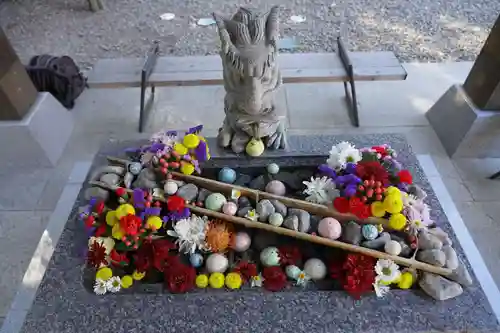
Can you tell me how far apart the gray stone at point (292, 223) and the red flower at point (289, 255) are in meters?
0.09

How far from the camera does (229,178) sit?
5.78 feet

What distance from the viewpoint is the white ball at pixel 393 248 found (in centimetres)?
144

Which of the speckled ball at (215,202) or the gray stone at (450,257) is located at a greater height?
the gray stone at (450,257)

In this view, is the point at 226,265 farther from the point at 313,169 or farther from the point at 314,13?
the point at 314,13

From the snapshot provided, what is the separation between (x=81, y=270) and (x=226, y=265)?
0.52 m

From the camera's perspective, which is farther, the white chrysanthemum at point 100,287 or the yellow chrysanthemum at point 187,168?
the yellow chrysanthemum at point 187,168

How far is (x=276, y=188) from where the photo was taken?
5.57 ft

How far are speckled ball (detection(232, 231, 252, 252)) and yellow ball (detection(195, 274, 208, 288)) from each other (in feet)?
0.58

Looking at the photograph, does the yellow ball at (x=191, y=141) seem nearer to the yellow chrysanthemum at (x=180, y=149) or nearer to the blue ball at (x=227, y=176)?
the yellow chrysanthemum at (x=180, y=149)

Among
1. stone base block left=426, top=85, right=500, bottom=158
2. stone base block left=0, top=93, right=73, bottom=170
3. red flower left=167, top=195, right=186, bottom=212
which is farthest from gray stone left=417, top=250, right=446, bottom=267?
stone base block left=0, top=93, right=73, bottom=170

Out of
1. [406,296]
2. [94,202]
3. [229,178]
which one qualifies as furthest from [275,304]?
[94,202]

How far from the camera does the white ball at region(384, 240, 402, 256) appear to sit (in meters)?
1.44

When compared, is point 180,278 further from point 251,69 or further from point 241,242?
point 251,69

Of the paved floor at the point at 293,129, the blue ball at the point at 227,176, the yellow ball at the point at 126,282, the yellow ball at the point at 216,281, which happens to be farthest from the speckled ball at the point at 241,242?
the paved floor at the point at 293,129
